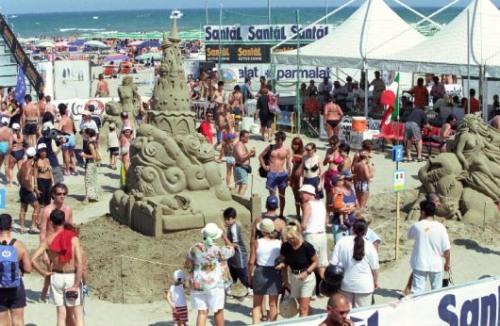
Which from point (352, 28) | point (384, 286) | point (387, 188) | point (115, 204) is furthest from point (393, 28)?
point (384, 286)

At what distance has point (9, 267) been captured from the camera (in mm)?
8359

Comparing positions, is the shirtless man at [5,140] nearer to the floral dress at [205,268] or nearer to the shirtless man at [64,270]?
the shirtless man at [64,270]

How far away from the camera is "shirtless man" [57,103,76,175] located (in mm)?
17766

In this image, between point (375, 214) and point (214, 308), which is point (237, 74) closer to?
point (375, 214)

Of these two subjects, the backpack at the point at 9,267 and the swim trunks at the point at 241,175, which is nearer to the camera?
the backpack at the point at 9,267

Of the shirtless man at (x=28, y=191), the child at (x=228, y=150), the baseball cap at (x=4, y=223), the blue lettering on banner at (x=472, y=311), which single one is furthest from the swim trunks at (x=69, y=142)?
the blue lettering on banner at (x=472, y=311)

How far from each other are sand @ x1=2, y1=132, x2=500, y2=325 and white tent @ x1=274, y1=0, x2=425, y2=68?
313 inches

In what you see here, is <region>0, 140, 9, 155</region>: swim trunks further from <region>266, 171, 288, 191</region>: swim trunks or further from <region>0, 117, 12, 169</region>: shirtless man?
<region>266, 171, 288, 191</region>: swim trunks

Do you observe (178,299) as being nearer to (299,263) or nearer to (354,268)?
(299,263)

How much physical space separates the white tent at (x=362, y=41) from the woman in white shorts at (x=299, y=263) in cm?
1397

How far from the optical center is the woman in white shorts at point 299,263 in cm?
874

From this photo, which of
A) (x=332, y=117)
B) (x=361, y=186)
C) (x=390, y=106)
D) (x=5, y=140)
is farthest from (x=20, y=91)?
(x=361, y=186)

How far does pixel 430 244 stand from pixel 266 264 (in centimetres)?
172

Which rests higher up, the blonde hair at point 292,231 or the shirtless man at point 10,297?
the blonde hair at point 292,231
